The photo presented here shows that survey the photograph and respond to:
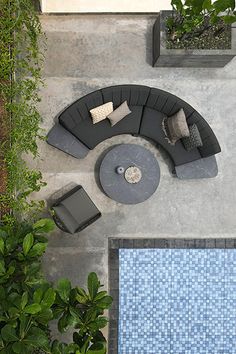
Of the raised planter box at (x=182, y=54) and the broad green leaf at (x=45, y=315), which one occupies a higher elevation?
the raised planter box at (x=182, y=54)

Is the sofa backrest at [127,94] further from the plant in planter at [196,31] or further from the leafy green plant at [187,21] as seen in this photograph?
the leafy green plant at [187,21]

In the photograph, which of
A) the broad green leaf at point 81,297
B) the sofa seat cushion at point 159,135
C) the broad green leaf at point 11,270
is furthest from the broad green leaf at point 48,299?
the sofa seat cushion at point 159,135

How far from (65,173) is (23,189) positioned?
72 centimetres

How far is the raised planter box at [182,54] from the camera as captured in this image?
577 cm

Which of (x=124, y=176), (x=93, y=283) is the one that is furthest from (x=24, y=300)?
(x=124, y=176)

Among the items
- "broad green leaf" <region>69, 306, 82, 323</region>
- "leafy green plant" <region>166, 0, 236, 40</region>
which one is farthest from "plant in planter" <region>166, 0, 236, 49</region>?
"broad green leaf" <region>69, 306, 82, 323</region>

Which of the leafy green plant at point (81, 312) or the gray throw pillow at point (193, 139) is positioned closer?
the leafy green plant at point (81, 312)

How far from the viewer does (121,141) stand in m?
6.38

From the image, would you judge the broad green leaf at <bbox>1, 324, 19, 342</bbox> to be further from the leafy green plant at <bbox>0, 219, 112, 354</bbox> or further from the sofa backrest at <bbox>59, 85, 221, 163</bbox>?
the sofa backrest at <bbox>59, 85, 221, 163</bbox>

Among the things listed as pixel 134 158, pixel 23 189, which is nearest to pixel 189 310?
pixel 134 158

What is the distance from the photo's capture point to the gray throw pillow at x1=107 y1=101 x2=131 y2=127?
19.3 ft

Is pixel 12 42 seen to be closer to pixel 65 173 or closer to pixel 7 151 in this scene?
pixel 7 151

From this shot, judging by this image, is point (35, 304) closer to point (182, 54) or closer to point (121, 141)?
point (121, 141)

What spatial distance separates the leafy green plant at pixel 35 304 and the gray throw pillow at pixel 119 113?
5.69ft
